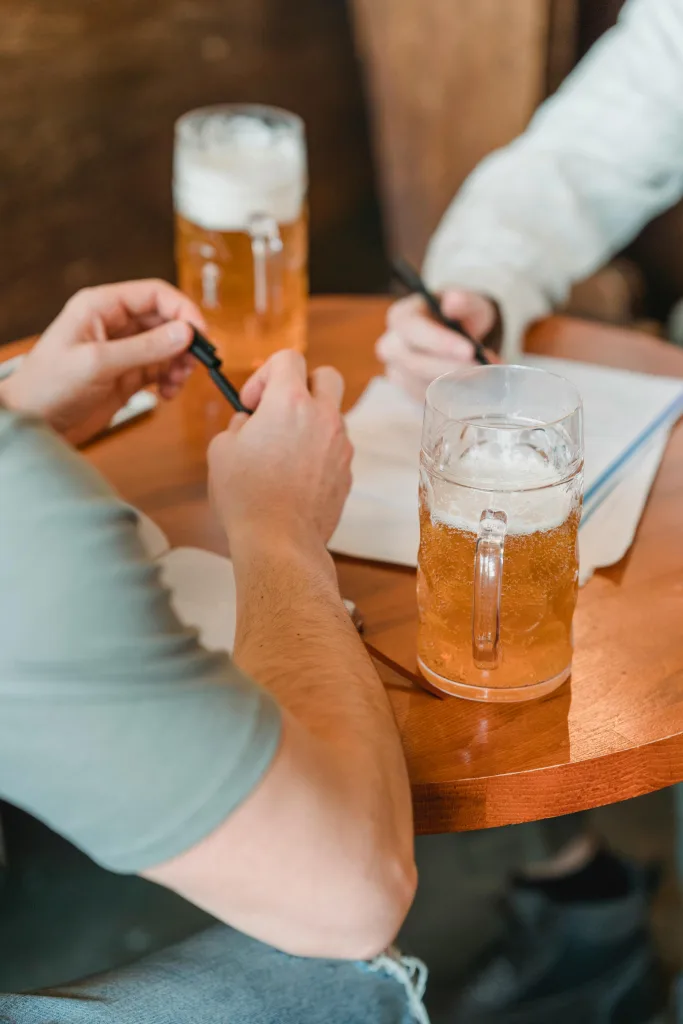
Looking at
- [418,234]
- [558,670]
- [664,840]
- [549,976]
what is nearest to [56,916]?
[549,976]

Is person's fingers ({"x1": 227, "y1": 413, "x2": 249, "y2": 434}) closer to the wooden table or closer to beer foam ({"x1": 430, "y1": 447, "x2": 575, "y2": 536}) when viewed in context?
the wooden table

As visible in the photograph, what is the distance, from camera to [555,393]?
2.75ft

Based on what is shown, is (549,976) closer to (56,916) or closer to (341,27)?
(56,916)

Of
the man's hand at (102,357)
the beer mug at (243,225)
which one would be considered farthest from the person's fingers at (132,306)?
the beer mug at (243,225)

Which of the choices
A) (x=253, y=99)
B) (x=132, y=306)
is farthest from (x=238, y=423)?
(x=253, y=99)

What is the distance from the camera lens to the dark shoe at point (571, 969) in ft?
4.38

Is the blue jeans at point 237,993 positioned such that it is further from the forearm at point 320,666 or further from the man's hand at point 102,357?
the man's hand at point 102,357

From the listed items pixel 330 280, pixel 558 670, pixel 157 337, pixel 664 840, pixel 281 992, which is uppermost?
pixel 157 337

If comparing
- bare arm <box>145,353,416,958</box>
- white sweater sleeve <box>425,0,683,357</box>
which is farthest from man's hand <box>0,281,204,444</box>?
white sweater sleeve <box>425,0,683,357</box>

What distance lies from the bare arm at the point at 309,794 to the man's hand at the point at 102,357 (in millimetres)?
344

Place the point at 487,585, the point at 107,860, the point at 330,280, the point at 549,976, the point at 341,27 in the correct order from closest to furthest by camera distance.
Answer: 1. the point at 107,860
2. the point at 487,585
3. the point at 549,976
4. the point at 341,27
5. the point at 330,280

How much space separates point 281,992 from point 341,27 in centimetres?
244

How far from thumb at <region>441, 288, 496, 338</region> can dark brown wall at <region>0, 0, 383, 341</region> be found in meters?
1.24

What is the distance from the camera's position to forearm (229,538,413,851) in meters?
0.67
